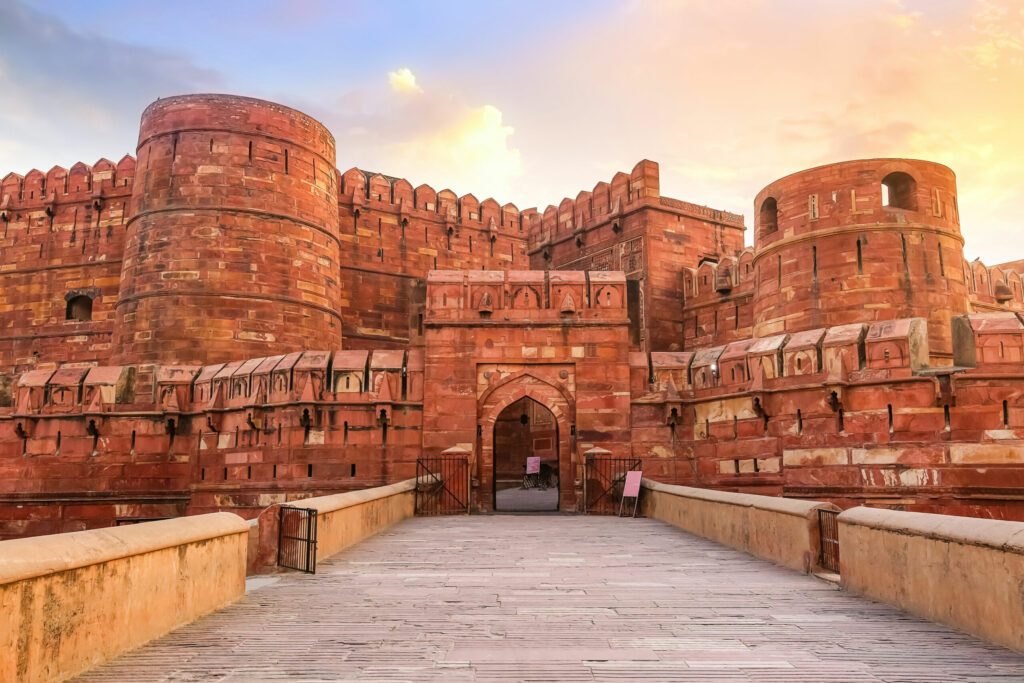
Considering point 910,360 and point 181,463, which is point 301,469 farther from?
point 910,360

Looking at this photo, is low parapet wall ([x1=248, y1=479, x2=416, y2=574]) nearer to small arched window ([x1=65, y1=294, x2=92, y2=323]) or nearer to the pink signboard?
the pink signboard

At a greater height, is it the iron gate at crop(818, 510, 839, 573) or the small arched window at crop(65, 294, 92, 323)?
the small arched window at crop(65, 294, 92, 323)

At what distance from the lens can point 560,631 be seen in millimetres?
4422

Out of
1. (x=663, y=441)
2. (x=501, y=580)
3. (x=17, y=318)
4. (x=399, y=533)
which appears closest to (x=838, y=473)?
(x=663, y=441)

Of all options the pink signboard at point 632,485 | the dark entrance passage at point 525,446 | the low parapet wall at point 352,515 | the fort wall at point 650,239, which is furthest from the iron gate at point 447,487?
the dark entrance passage at point 525,446

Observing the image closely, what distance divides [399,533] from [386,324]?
53.8 feet

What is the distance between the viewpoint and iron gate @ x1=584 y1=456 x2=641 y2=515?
13695 millimetres

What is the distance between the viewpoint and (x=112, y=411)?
1700 cm

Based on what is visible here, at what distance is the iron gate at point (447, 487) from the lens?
13.6 m

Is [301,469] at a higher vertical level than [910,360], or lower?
lower

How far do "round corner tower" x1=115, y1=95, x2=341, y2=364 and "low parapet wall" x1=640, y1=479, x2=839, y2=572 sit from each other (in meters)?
12.6

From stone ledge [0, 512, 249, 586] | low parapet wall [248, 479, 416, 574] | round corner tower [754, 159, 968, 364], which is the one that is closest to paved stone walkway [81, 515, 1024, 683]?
low parapet wall [248, 479, 416, 574]

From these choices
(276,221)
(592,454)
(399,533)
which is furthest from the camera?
(276,221)

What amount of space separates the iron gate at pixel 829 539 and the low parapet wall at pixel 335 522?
13.5ft
